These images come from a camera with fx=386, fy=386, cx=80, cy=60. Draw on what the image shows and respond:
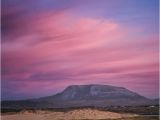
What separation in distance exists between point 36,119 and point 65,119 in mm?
5719

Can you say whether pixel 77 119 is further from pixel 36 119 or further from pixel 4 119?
pixel 4 119

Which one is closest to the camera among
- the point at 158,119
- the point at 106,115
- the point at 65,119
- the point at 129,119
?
the point at 158,119

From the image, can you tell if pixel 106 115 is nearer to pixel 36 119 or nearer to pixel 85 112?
pixel 85 112

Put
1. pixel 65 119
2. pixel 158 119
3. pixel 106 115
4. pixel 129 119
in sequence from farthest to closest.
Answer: pixel 106 115, pixel 65 119, pixel 129 119, pixel 158 119

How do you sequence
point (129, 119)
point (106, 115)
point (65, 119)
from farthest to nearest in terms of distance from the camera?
1. point (106, 115)
2. point (65, 119)
3. point (129, 119)

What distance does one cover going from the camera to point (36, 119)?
74125 millimetres

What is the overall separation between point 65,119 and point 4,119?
11.9 metres

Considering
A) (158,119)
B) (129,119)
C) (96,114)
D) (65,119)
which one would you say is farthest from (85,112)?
(158,119)

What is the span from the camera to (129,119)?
2687 inches

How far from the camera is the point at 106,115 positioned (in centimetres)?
7956

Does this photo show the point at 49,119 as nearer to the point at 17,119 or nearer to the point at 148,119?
the point at 17,119

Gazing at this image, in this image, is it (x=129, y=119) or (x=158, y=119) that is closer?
(x=158, y=119)

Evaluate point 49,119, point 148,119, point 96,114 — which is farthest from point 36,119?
point 148,119

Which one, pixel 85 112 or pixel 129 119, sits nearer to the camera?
pixel 129 119
